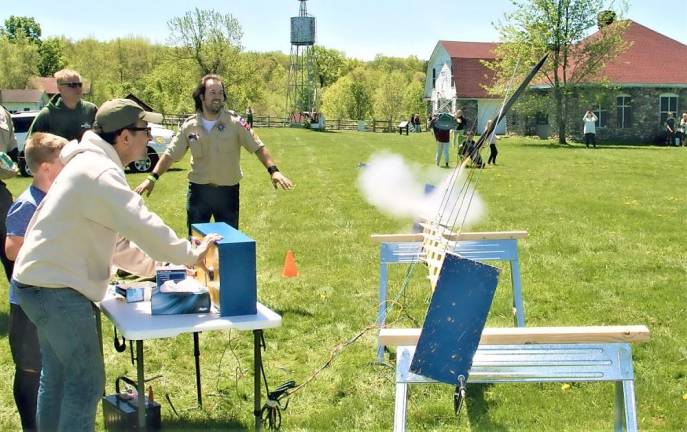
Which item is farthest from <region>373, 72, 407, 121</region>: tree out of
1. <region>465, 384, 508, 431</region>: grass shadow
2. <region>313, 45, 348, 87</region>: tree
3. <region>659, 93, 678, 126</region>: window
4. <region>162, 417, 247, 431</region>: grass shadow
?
<region>162, 417, 247, 431</region>: grass shadow

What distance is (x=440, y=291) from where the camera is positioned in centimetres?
296

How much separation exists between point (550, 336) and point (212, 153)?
13.2 ft

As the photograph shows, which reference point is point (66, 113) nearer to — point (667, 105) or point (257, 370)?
point (257, 370)

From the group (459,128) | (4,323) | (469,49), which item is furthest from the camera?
(469,49)

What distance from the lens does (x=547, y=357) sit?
3.26m

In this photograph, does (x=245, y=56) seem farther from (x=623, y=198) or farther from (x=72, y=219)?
(x=72, y=219)

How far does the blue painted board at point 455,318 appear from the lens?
9.62 ft

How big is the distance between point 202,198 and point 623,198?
33.7 ft

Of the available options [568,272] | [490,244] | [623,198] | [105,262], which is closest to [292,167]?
[623,198]

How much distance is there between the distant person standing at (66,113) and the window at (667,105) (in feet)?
127

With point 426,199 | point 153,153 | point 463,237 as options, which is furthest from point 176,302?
point 153,153

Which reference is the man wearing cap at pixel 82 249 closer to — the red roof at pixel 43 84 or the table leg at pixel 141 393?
the table leg at pixel 141 393

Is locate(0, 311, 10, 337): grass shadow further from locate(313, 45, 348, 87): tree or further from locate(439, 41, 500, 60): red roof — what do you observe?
locate(313, 45, 348, 87): tree

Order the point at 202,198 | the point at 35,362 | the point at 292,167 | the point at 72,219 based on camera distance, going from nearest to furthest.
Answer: the point at 72,219
the point at 35,362
the point at 202,198
the point at 292,167
